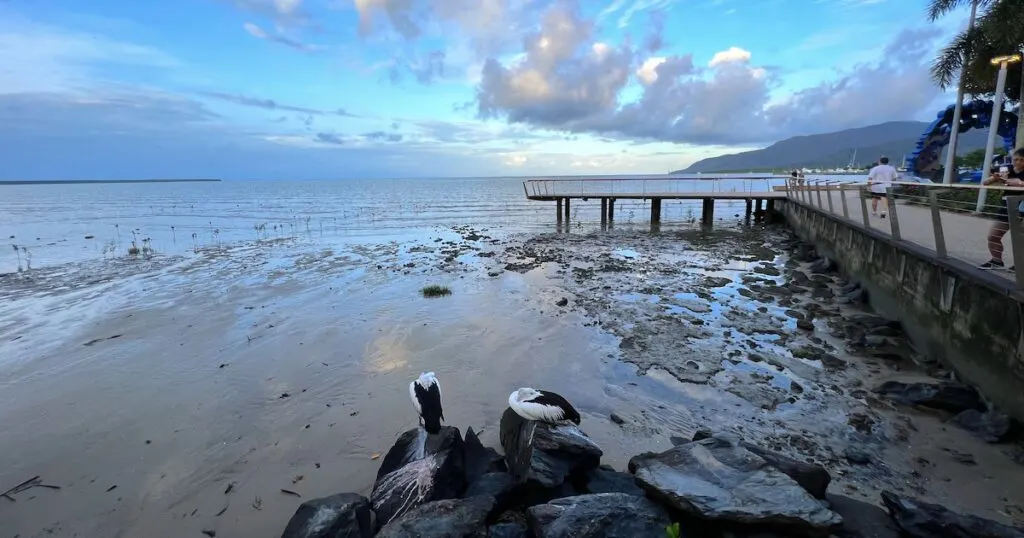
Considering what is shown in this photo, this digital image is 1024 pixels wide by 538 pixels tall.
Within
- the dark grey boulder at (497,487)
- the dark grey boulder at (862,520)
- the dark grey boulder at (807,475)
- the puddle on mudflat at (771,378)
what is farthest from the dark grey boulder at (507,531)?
the puddle on mudflat at (771,378)

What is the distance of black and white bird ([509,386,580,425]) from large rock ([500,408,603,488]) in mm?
99

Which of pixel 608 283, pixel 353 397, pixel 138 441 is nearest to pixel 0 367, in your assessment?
pixel 138 441

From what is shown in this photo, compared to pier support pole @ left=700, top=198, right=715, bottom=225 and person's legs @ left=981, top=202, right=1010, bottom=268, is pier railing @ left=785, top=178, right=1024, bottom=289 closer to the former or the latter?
person's legs @ left=981, top=202, right=1010, bottom=268

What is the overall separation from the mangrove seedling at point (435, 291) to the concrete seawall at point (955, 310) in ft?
31.5

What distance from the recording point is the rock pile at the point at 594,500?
3391 millimetres

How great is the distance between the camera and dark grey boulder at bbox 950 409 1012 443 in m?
5.12

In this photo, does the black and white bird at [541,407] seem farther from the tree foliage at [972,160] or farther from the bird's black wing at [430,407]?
the tree foliage at [972,160]

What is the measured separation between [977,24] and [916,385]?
23609 millimetres

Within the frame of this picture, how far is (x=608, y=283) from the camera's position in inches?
521

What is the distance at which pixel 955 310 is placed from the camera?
23.0ft

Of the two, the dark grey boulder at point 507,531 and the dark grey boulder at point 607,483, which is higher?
the dark grey boulder at point 507,531

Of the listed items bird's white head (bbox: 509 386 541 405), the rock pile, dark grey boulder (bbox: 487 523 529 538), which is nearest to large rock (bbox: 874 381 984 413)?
the rock pile

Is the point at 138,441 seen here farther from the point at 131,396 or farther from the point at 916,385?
the point at 916,385

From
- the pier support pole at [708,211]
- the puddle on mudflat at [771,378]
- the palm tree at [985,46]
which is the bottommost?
the puddle on mudflat at [771,378]
